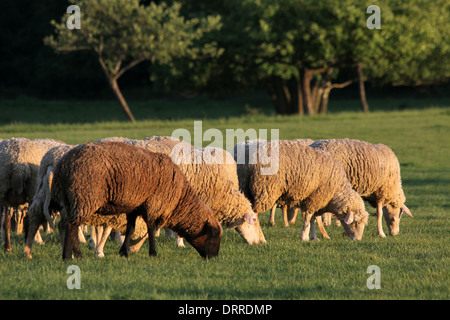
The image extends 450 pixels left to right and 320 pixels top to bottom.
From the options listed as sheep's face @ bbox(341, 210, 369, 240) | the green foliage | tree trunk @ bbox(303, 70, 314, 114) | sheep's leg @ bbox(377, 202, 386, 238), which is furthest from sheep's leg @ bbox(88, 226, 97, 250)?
tree trunk @ bbox(303, 70, 314, 114)

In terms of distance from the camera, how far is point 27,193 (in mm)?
9688

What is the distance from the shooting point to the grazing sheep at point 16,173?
9477mm

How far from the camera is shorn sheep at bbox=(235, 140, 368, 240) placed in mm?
10305

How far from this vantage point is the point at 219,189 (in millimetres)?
9797

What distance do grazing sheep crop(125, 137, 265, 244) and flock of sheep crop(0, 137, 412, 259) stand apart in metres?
0.01

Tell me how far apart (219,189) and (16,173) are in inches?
111

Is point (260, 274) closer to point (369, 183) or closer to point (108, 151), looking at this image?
point (108, 151)

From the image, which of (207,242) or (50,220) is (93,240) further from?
(207,242)

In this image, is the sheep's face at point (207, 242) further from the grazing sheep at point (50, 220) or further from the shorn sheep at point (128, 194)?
the grazing sheep at point (50, 220)

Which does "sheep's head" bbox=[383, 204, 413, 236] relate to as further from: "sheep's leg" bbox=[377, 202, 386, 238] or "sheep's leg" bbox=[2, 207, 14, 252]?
"sheep's leg" bbox=[2, 207, 14, 252]

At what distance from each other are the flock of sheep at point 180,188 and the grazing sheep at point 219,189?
0.01m

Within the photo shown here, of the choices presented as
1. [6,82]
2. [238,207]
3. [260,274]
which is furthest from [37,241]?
[6,82]

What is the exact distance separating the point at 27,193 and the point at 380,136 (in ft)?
63.0

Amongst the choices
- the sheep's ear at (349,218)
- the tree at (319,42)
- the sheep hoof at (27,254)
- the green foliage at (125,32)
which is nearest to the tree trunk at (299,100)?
the tree at (319,42)
